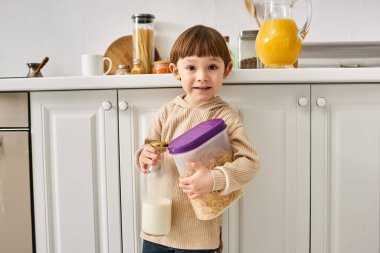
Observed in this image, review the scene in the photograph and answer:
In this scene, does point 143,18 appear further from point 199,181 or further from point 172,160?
point 199,181

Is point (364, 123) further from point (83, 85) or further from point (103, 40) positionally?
point (103, 40)

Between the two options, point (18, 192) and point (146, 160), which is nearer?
point (146, 160)

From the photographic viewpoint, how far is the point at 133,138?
45.8 inches

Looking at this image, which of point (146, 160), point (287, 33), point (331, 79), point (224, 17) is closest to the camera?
point (146, 160)

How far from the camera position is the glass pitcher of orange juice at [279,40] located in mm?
1193

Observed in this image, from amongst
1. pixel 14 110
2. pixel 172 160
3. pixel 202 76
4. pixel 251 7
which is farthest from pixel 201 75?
pixel 251 7

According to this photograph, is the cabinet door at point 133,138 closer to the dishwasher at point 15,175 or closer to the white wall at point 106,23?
the dishwasher at point 15,175

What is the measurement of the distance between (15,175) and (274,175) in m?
0.80

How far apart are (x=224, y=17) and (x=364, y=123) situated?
2.50 feet

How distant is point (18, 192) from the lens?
1.21 m

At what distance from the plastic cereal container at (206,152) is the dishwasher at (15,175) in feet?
1.89

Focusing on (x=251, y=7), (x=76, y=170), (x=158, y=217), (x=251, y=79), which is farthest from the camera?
(x=251, y=7)

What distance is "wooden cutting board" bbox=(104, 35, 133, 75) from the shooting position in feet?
5.32

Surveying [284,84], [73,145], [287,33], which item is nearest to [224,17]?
[287,33]
